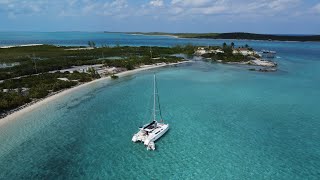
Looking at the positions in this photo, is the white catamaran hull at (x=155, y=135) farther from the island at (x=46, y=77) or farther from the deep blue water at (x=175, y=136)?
the island at (x=46, y=77)

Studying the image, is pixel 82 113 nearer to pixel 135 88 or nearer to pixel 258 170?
pixel 135 88

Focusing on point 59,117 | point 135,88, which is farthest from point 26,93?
point 135,88

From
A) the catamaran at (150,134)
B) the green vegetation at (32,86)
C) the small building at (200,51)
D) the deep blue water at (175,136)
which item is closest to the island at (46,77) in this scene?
the green vegetation at (32,86)

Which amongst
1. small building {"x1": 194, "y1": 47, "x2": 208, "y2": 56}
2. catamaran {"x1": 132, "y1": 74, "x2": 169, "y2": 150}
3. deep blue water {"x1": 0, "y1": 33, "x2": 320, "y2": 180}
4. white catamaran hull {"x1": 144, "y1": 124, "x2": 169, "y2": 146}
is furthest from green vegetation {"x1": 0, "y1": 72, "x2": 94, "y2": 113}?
small building {"x1": 194, "y1": 47, "x2": 208, "y2": 56}

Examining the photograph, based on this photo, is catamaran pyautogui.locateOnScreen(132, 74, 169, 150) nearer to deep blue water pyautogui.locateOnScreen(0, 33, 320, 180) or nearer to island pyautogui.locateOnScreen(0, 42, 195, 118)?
deep blue water pyautogui.locateOnScreen(0, 33, 320, 180)

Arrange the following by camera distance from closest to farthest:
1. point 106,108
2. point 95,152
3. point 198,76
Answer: point 95,152
point 106,108
point 198,76

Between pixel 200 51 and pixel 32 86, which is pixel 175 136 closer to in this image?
pixel 32 86

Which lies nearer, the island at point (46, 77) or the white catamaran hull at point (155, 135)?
the white catamaran hull at point (155, 135)

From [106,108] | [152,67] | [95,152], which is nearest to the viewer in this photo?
[95,152]
